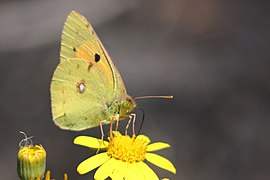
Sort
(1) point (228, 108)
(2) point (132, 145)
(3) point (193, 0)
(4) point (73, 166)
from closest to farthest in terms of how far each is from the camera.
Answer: (2) point (132, 145) → (4) point (73, 166) → (1) point (228, 108) → (3) point (193, 0)

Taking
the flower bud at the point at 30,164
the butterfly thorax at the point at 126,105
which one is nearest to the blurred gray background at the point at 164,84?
the butterfly thorax at the point at 126,105

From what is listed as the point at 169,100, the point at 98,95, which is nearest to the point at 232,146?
the point at 169,100

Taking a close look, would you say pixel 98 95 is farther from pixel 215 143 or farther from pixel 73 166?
pixel 215 143

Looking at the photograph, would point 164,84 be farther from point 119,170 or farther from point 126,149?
point 119,170

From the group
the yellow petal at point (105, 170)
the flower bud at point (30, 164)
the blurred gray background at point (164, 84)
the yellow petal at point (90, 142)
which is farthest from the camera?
the blurred gray background at point (164, 84)

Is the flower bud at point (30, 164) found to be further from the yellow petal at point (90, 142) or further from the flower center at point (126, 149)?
the flower center at point (126, 149)

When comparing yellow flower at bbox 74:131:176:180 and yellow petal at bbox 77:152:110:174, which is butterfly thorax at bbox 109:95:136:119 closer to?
yellow flower at bbox 74:131:176:180
